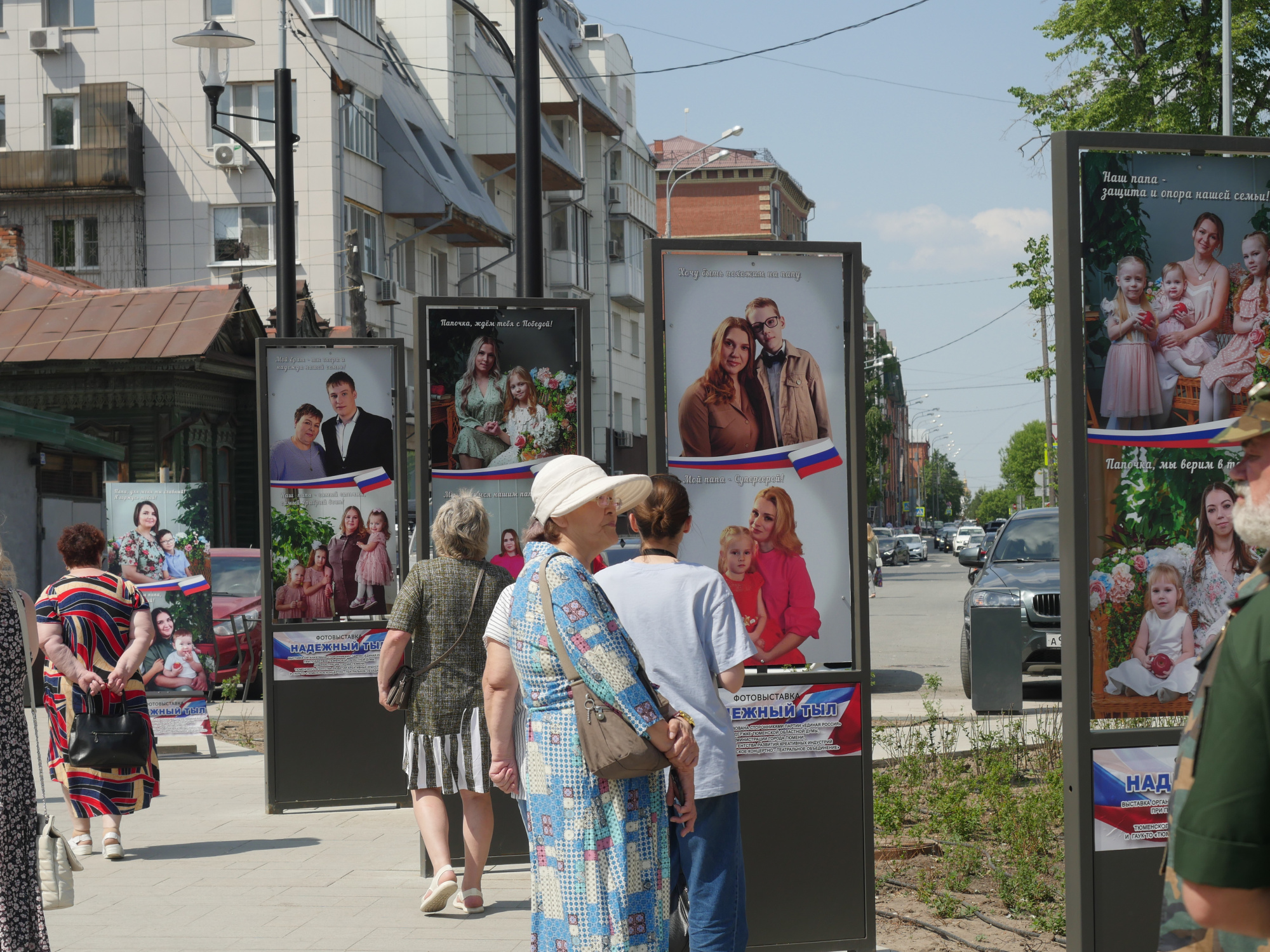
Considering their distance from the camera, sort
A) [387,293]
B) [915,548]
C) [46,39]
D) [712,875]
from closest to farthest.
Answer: [712,875] < [46,39] < [387,293] < [915,548]

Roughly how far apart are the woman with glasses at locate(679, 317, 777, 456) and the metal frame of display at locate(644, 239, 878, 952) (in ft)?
0.38

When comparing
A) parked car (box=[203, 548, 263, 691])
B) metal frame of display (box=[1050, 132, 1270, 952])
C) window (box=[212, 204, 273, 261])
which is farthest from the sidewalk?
window (box=[212, 204, 273, 261])

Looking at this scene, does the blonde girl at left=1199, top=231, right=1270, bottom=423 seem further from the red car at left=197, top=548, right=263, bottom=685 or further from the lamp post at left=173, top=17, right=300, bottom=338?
the red car at left=197, top=548, right=263, bottom=685

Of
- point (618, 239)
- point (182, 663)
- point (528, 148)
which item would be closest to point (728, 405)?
point (528, 148)

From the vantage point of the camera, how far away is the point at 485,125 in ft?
154

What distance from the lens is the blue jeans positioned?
4.48 m

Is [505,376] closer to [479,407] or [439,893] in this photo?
[479,407]

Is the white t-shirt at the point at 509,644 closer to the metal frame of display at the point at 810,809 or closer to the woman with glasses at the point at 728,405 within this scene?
the metal frame of display at the point at 810,809

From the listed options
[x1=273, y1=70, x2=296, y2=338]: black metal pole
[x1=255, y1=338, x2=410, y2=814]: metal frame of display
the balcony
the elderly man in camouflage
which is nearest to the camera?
the elderly man in camouflage

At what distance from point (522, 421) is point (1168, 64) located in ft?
75.3

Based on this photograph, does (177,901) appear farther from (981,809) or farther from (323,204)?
(323,204)

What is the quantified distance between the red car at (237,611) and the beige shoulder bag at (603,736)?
11835 millimetres

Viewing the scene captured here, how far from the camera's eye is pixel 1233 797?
1957 millimetres

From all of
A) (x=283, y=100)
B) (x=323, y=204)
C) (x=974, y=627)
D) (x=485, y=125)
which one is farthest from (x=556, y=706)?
(x=485, y=125)
